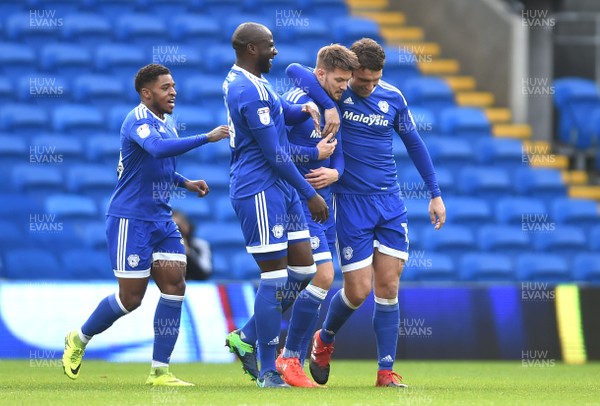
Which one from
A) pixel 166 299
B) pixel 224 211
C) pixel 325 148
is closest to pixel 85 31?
pixel 224 211

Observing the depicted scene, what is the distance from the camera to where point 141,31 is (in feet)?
53.9

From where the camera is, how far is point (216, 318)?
11.9m

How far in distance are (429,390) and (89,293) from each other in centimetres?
461

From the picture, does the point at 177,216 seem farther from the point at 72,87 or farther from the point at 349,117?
the point at 349,117

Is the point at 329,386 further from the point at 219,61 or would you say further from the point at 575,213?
the point at 219,61

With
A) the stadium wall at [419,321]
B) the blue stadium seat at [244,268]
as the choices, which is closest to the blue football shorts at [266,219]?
the stadium wall at [419,321]

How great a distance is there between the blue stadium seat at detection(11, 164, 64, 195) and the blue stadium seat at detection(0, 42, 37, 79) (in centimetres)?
193

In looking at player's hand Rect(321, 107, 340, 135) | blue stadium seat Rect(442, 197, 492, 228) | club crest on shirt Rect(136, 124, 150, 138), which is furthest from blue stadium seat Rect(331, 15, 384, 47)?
club crest on shirt Rect(136, 124, 150, 138)

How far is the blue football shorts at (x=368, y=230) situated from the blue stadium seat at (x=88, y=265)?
5399 millimetres

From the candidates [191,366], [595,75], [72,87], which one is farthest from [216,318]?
[595,75]

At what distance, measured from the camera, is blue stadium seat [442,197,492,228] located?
49.6 feet

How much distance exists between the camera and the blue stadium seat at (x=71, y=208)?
45.0 ft

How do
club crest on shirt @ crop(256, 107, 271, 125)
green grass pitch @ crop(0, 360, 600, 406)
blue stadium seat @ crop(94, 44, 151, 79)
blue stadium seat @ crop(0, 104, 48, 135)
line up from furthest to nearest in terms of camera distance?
blue stadium seat @ crop(94, 44, 151, 79), blue stadium seat @ crop(0, 104, 48, 135), club crest on shirt @ crop(256, 107, 271, 125), green grass pitch @ crop(0, 360, 600, 406)

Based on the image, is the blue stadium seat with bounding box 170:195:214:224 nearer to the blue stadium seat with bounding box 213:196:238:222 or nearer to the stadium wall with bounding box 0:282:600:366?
the blue stadium seat with bounding box 213:196:238:222
